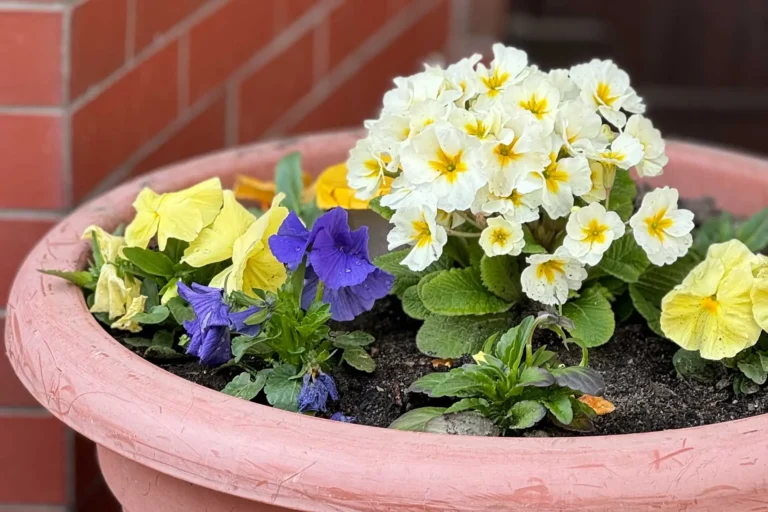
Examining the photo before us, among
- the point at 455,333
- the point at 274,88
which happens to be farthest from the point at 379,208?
the point at 274,88

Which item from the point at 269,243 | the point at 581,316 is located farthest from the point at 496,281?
the point at 269,243

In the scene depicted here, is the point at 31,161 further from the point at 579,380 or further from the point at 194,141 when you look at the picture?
the point at 579,380

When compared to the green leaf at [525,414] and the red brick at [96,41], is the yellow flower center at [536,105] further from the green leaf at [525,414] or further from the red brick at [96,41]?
the red brick at [96,41]

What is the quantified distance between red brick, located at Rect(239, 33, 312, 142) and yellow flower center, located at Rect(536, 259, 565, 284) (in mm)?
943

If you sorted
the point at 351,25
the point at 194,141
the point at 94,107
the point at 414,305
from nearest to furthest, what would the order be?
1. the point at 414,305
2. the point at 94,107
3. the point at 194,141
4. the point at 351,25

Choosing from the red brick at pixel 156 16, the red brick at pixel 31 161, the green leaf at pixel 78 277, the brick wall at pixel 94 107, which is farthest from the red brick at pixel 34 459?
the red brick at pixel 156 16

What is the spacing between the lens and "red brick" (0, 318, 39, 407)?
1495 millimetres

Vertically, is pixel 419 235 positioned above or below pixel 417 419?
above

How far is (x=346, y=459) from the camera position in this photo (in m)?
0.83

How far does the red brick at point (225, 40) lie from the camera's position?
171cm

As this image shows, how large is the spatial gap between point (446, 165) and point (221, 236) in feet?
0.87

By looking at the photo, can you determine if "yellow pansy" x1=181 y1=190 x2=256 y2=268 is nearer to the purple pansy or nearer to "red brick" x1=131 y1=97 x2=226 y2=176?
the purple pansy

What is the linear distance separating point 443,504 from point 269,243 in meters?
0.35

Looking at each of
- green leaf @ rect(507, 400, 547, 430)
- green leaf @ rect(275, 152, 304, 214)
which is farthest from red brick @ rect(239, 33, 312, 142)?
green leaf @ rect(507, 400, 547, 430)
